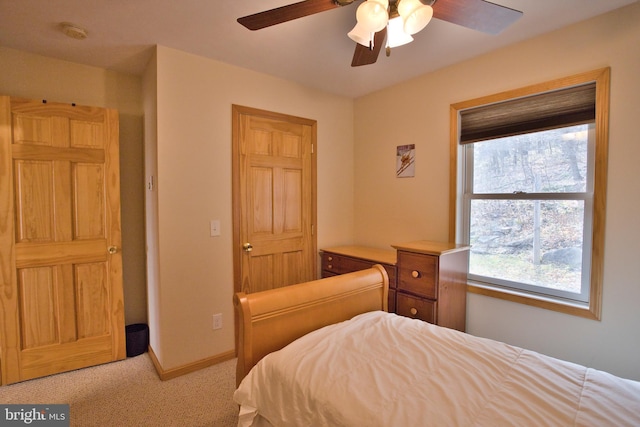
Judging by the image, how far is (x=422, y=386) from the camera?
1.11 m

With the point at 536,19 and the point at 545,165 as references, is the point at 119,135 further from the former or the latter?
the point at 545,165

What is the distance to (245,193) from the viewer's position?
8.84 ft

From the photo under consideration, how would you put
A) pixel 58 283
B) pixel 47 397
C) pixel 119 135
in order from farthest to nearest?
pixel 119 135 → pixel 58 283 → pixel 47 397

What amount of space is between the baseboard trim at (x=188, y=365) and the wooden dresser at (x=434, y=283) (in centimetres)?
150

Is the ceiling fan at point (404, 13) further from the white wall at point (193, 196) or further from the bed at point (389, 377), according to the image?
the bed at point (389, 377)

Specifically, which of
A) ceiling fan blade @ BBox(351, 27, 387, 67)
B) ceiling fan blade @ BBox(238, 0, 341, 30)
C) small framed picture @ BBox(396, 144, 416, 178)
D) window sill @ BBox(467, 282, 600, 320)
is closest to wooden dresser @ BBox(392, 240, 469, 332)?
window sill @ BBox(467, 282, 600, 320)

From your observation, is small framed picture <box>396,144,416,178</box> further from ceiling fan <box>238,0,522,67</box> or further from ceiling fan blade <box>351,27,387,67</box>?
ceiling fan <box>238,0,522,67</box>

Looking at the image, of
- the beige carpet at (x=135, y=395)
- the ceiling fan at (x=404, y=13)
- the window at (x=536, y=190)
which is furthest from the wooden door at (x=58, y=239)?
the window at (x=536, y=190)

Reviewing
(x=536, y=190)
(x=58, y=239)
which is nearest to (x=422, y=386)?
(x=536, y=190)

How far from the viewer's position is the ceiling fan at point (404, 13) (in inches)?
50.9

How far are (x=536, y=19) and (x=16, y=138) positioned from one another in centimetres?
362

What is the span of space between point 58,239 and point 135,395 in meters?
1.31

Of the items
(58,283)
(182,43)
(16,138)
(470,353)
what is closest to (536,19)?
(470,353)

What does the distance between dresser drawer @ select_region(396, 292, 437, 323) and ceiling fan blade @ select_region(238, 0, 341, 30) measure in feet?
6.43
